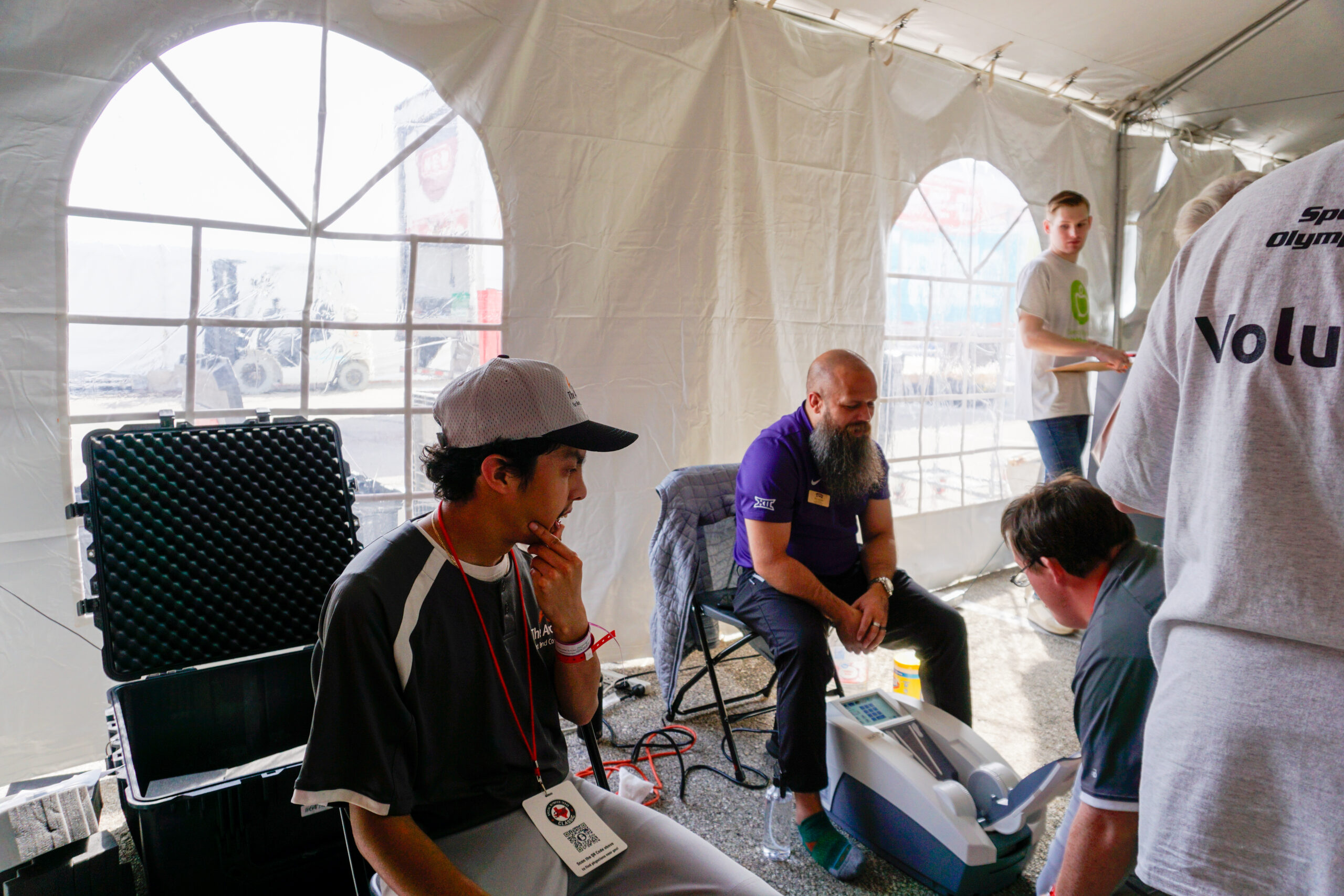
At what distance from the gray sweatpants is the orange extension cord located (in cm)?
99

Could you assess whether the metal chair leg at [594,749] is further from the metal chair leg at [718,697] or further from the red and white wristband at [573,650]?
the metal chair leg at [718,697]

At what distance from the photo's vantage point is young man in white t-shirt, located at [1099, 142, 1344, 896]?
84 cm

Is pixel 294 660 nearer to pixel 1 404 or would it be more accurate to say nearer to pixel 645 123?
pixel 1 404

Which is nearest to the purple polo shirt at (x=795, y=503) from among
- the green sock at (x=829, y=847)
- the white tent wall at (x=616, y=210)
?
the white tent wall at (x=616, y=210)

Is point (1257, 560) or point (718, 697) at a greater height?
point (1257, 560)

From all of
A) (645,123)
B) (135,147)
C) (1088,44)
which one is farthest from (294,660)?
(1088,44)

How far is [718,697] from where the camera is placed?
2432 mm

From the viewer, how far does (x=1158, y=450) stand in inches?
41.9

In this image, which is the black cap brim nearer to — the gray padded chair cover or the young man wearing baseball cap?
the young man wearing baseball cap

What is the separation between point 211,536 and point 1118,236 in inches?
202

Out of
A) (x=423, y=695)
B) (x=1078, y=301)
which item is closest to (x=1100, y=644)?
(x=423, y=695)

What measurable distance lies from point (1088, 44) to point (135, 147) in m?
4.11

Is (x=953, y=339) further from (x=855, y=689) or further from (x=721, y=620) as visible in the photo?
(x=721, y=620)

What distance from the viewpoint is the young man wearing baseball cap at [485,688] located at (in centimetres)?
107
